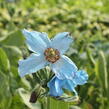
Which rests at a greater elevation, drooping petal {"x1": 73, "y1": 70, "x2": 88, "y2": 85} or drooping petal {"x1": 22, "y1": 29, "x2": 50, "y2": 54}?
drooping petal {"x1": 22, "y1": 29, "x2": 50, "y2": 54}

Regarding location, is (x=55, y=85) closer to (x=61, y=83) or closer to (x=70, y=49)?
(x=61, y=83)

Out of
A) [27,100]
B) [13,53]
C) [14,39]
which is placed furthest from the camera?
[14,39]

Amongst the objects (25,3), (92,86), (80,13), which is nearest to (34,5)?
(25,3)

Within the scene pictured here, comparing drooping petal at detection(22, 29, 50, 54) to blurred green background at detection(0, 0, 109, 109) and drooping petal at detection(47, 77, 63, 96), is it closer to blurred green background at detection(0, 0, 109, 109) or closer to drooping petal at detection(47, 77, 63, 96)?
drooping petal at detection(47, 77, 63, 96)

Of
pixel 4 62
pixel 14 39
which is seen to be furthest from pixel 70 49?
pixel 4 62

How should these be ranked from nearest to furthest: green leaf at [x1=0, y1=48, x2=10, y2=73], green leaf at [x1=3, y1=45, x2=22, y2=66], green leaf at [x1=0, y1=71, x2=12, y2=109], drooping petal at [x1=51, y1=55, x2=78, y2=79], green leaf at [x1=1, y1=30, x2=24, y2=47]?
drooping petal at [x1=51, y1=55, x2=78, y2=79]
green leaf at [x1=0, y1=71, x2=12, y2=109]
green leaf at [x1=0, y1=48, x2=10, y2=73]
green leaf at [x1=3, y1=45, x2=22, y2=66]
green leaf at [x1=1, y1=30, x2=24, y2=47]

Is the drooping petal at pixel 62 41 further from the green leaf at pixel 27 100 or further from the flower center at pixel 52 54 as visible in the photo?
the green leaf at pixel 27 100

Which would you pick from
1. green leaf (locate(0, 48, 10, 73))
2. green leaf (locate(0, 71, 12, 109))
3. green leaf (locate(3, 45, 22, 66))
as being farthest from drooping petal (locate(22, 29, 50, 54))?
green leaf (locate(3, 45, 22, 66))

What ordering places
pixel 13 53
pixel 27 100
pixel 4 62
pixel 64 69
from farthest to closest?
pixel 13 53
pixel 4 62
pixel 27 100
pixel 64 69
